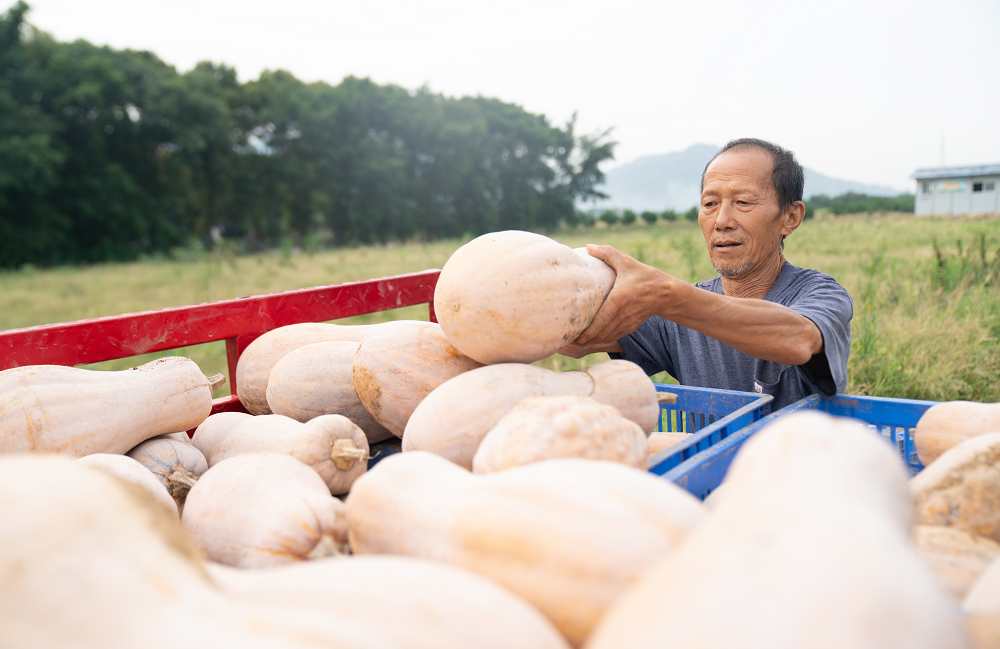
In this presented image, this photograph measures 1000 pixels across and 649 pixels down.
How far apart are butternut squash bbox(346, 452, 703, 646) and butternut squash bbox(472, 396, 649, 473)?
16 cm

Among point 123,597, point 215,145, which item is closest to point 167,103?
point 215,145

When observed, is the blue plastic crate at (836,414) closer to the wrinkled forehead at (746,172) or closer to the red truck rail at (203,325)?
the wrinkled forehead at (746,172)

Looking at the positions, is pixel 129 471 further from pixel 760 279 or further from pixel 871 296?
pixel 871 296

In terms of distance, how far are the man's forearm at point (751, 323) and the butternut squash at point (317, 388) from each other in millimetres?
1047

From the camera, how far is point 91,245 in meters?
28.8

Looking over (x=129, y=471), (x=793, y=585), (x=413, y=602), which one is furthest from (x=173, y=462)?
(x=793, y=585)

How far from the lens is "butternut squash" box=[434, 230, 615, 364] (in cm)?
176

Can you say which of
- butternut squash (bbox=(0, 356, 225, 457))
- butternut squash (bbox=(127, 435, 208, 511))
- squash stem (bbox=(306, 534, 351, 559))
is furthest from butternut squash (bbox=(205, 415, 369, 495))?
squash stem (bbox=(306, 534, 351, 559))

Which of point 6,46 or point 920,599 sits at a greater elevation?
point 6,46

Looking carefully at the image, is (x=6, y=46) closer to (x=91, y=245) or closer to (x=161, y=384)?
(x=91, y=245)

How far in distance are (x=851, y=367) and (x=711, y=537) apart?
4809 millimetres

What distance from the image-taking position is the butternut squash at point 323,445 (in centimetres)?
168

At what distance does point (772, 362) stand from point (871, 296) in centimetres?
532

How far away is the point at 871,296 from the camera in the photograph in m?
6.95
